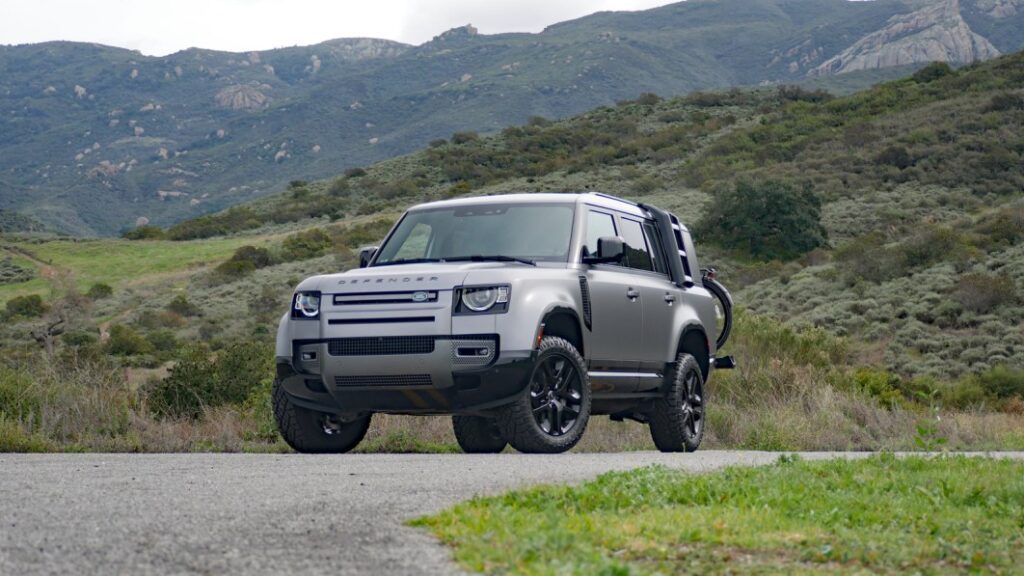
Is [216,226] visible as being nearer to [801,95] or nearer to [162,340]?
[162,340]

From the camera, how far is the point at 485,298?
395 inches

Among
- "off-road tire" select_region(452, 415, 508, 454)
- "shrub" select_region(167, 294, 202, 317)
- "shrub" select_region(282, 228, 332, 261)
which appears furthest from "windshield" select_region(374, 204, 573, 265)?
"shrub" select_region(282, 228, 332, 261)

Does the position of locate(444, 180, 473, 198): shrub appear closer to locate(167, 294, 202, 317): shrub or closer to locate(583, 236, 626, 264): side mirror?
locate(167, 294, 202, 317): shrub

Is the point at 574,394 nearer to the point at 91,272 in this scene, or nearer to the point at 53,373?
the point at 53,373

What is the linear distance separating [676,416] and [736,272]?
3939 cm

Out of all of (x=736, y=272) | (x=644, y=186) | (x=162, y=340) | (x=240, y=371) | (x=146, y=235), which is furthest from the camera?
(x=146, y=235)

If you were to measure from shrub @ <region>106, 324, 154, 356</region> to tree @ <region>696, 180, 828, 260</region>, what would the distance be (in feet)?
78.2

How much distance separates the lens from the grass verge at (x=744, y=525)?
203 inches

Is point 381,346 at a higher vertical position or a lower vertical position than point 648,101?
lower

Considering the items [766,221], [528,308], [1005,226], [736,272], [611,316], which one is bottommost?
[736,272]

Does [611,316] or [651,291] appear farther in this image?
[651,291]

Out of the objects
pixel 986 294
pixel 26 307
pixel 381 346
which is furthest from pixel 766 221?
pixel 381 346

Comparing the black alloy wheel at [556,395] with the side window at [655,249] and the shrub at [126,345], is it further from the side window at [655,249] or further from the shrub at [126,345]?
the shrub at [126,345]

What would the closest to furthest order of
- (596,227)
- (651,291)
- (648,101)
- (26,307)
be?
1. (596,227)
2. (651,291)
3. (26,307)
4. (648,101)
